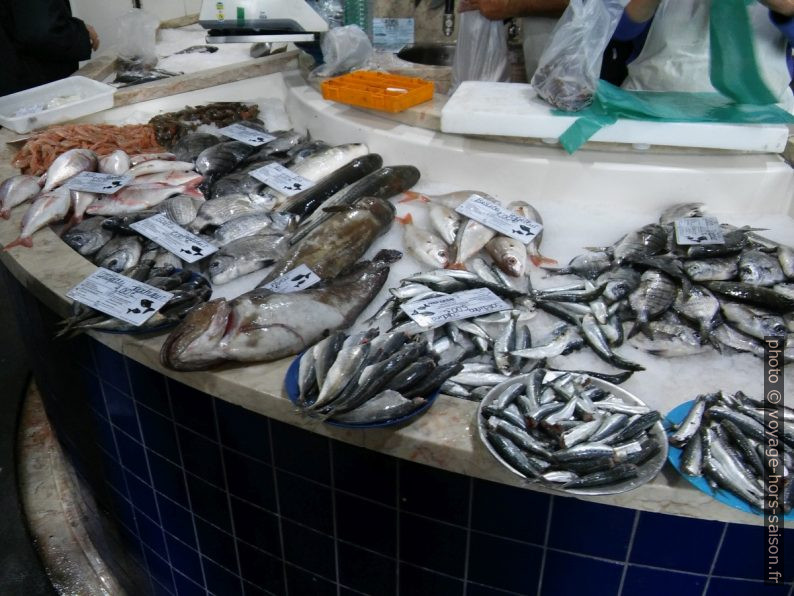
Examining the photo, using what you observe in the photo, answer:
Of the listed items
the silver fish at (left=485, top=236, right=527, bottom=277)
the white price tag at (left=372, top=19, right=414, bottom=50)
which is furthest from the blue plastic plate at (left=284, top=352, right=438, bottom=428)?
the white price tag at (left=372, top=19, right=414, bottom=50)

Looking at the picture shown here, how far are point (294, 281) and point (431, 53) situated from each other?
3.63 meters

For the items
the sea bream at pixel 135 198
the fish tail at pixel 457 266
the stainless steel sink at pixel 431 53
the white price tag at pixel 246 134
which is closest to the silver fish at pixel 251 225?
the sea bream at pixel 135 198

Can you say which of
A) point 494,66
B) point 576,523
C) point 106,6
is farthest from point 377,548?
point 106,6

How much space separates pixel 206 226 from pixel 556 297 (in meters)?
1.52

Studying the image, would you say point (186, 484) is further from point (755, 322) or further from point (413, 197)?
point (755, 322)

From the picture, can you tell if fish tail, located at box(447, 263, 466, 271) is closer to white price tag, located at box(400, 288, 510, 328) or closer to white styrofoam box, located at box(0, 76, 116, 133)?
white price tag, located at box(400, 288, 510, 328)

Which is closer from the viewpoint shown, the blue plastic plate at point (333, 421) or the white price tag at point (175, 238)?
the blue plastic plate at point (333, 421)

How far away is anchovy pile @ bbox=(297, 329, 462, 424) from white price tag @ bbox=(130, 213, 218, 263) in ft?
3.19

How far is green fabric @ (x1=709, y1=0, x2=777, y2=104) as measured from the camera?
2570 mm

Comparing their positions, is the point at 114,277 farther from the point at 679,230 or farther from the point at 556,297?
the point at 679,230

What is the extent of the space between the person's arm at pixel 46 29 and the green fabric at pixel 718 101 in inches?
133

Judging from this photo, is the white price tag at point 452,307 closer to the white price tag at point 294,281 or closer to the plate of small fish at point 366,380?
the plate of small fish at point 366,380

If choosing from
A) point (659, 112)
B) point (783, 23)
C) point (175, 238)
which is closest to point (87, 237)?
point (175, 238)

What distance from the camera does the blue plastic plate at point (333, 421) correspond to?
1.49 m
